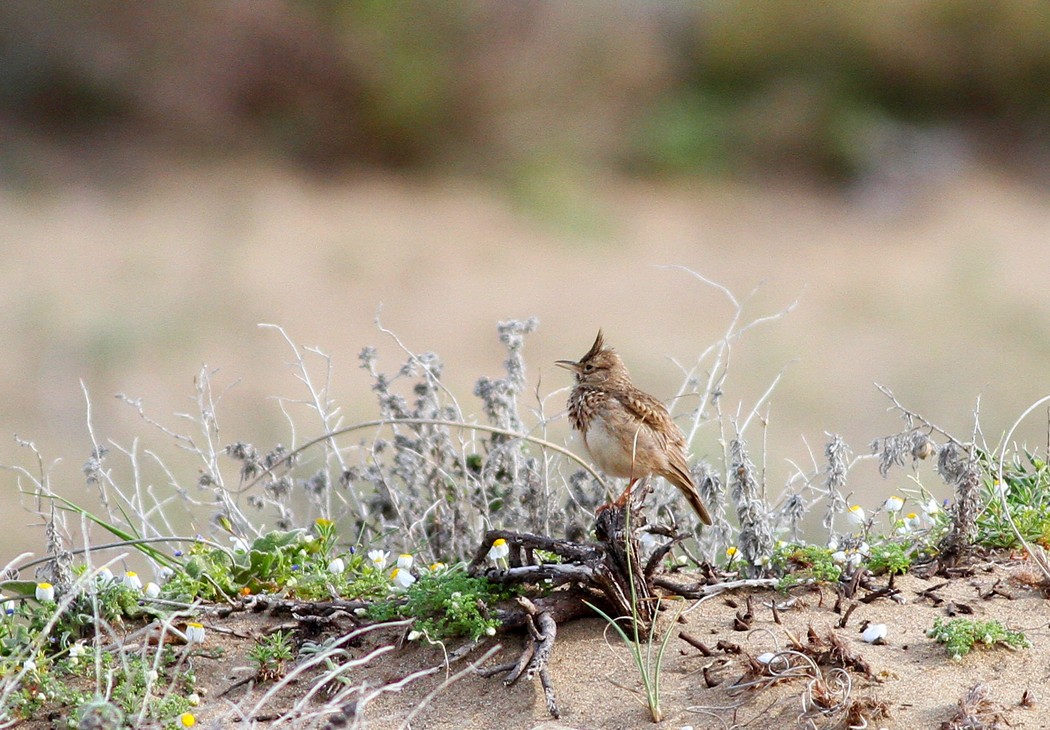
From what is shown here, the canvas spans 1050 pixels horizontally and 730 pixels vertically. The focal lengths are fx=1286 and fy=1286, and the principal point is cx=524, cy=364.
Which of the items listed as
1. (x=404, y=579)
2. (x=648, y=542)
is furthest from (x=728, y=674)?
(x=404, y=579)

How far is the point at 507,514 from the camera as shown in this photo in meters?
4.71

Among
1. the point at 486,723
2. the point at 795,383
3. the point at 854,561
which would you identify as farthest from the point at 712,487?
the point at 795,383

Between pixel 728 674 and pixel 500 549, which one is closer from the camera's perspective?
pixel 728 674

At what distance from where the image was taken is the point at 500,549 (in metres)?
3.80

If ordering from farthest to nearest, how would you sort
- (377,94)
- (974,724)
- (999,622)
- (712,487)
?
(377,94)
(712,487)
(999,622)
(974,724)

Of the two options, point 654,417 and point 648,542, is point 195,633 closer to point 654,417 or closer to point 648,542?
point 648,542

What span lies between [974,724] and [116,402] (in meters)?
8.85

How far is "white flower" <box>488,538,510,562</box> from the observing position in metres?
3.71

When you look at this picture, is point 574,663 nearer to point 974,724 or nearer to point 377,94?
point 974,724

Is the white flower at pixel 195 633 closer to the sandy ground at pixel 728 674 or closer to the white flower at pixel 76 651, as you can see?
the sandy ground at pixel 728 674

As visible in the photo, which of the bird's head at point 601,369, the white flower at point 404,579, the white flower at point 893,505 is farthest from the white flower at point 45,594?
the white flower at point 893,505

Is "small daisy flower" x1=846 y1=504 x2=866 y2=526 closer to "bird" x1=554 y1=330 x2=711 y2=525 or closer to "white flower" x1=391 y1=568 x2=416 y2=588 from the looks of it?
"bird" x1=554 y1=330 x2=711 y2=525

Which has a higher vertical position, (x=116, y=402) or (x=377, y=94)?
(x=377, y=94)

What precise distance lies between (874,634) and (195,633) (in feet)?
6.18
